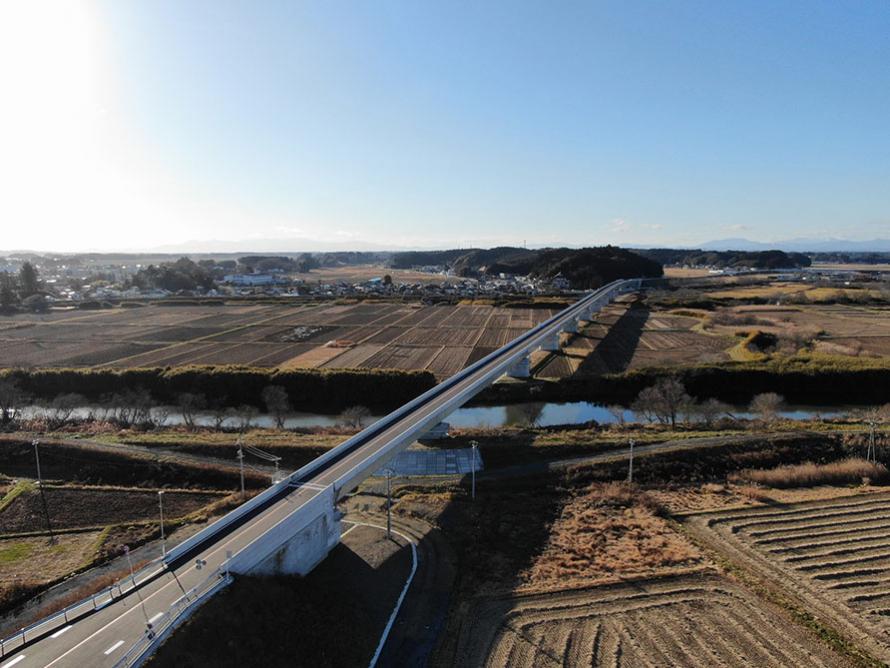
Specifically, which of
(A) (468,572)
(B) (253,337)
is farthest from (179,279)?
(A) (468,572)

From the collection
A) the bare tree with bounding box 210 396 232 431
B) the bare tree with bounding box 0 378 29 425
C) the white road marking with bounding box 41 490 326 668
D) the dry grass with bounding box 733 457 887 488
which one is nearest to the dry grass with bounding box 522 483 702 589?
the dry grass with bounding box 733 457 887 488

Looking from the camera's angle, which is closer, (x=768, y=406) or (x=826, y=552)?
→ (x=826, y=552)

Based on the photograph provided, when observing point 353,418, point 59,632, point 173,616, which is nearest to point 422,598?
point 173,616

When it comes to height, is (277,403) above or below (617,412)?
above

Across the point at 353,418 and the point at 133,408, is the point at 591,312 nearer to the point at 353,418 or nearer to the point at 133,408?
the point at 353,418

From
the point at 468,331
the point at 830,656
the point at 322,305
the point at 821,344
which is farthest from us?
the point at 322,305

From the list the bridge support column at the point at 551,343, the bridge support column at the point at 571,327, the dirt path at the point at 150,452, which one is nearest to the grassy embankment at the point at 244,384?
the dirt path at the point at 150,452

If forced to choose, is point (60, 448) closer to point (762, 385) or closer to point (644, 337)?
point (762, 385)

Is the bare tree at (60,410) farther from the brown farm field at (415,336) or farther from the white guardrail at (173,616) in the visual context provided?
the white guardrail at (173,616)
